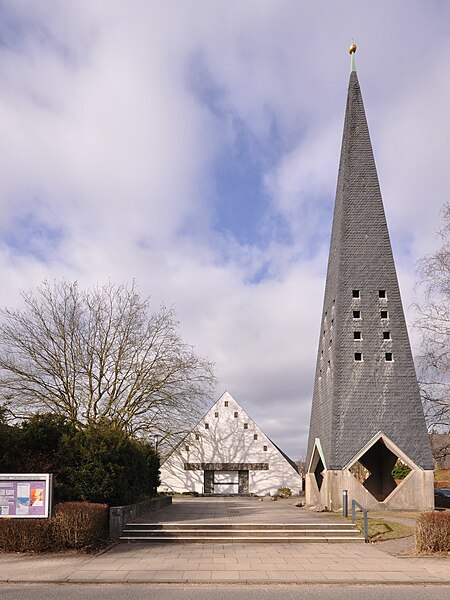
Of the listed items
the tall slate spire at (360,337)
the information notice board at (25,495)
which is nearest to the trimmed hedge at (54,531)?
the information notice board at (25,495)

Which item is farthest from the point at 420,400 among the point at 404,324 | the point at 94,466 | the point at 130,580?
the point at 130,580

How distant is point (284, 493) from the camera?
137 ft

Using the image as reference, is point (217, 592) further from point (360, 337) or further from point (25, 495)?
point (360, 337)

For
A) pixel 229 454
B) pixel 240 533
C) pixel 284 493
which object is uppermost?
pixel 240 533

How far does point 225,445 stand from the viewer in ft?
148

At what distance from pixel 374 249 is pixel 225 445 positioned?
2458cm

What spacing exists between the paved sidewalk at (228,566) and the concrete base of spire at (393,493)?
30.9 ft

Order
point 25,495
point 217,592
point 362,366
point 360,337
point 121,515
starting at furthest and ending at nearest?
point 360,337
point 362,366
point 121,515
point 25,495
point 217,592

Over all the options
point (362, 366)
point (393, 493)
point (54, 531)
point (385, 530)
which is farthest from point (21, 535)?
point (362, 366)

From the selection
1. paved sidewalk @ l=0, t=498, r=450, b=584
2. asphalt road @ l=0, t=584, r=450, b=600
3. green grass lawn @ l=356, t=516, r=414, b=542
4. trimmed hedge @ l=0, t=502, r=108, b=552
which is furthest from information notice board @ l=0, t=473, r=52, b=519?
green grass lawn @ l=356, t=516, r=414, b=542

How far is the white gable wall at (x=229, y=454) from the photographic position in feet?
144

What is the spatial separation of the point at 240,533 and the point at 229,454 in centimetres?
3030

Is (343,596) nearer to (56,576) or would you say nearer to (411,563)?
(411,563)

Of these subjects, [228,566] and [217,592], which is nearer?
[217,592]
